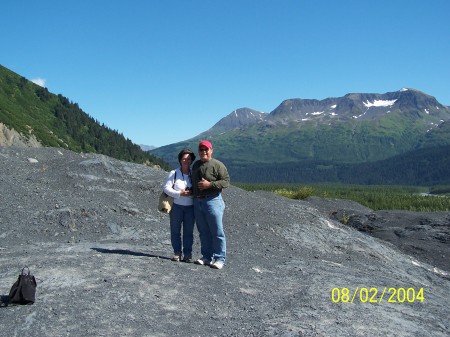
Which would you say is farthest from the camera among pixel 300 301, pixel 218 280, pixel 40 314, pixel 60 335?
pixel 218 280

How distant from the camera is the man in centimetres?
952

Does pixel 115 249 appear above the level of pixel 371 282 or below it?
above

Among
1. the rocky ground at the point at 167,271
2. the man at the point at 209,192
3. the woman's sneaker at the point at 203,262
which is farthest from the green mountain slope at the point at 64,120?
the man at the point at 209,192

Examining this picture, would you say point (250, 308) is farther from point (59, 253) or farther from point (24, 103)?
point (24, 103)

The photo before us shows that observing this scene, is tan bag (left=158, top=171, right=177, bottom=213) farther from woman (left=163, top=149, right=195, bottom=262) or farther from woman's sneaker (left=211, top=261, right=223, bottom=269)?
woman's sneaker (left=211, top=261, right=223, bottom=269)

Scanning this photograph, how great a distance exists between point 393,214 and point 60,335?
2944cm

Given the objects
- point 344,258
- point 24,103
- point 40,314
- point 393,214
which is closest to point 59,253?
point 40,314

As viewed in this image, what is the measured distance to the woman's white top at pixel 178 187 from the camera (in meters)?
9.76

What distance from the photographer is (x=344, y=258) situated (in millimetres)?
15953

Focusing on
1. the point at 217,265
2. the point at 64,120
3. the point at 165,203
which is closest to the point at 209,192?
the point at 165,203

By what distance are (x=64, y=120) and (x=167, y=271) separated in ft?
407

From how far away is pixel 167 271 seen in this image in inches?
369
